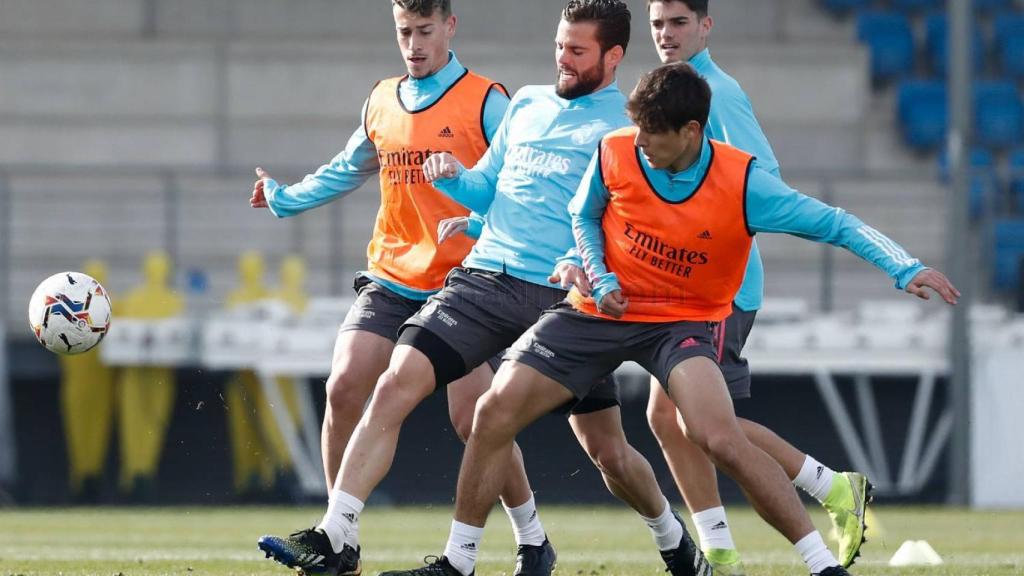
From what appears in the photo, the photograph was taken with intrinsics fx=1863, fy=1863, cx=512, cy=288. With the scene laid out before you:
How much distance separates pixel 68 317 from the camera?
25.2ft

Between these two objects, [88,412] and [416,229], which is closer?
[416,229]

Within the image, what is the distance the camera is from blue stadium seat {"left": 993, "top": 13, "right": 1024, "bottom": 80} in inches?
783

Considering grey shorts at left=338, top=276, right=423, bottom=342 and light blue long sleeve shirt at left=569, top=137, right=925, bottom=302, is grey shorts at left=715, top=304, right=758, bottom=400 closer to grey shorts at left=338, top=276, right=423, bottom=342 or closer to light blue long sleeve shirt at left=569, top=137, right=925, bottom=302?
light blue long sleeve shirt at left=569, top=137, right=925, bottom=302

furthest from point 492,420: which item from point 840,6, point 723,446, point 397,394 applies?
point 840,6

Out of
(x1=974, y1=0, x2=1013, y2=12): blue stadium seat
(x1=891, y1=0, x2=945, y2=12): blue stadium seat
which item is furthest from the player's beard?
(x1=974, y1=0, x2=1013, y2=12): blue stadium seat

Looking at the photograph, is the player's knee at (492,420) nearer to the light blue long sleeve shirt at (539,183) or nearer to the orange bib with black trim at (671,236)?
the orange bib with black trim at (671,236)

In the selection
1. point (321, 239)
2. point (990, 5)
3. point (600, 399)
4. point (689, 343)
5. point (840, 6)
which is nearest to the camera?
point (689, 343)

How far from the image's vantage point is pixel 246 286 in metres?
15.6

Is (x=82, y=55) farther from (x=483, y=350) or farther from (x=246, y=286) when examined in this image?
(x=483, y=350)

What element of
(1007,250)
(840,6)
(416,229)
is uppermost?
(840,6)

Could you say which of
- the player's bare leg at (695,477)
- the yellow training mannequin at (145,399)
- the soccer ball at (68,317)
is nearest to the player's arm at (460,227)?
the player's bare leg at (695,477)

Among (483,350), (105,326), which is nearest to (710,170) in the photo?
(483,350)

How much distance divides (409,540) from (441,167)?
4.76 meters

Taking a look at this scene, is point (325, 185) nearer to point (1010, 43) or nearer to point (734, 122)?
point (734, 122)
